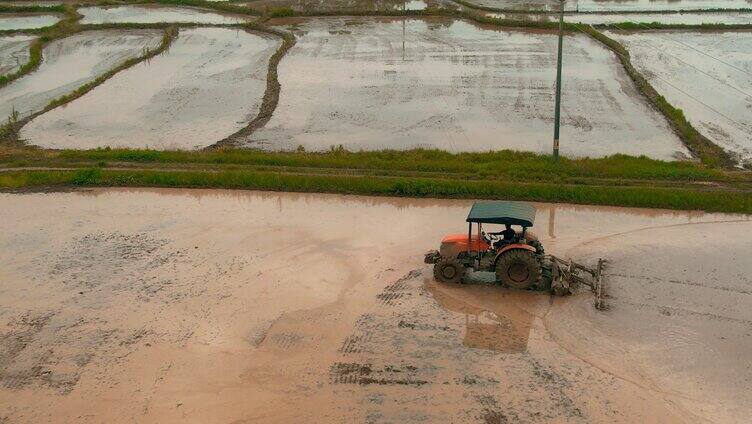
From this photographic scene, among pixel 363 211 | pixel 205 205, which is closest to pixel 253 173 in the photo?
pixel 205 205

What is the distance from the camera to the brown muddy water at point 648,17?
116 ft

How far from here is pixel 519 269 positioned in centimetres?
1201

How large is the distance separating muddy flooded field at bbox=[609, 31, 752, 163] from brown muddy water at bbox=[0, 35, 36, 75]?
23.2m

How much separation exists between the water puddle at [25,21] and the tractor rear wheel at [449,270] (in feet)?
102

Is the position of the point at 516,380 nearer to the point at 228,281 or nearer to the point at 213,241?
the point at 228,281

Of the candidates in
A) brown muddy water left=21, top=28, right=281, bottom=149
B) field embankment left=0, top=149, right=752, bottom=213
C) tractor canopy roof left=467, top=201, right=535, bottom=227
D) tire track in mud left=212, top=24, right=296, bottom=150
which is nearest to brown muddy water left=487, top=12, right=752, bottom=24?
tire track in mud left=212, top=24, right=296, bottom=150

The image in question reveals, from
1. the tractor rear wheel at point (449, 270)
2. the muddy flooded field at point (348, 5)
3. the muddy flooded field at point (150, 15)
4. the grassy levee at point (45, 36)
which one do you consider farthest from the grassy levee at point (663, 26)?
the tractor rear wheel at point (449, 270)

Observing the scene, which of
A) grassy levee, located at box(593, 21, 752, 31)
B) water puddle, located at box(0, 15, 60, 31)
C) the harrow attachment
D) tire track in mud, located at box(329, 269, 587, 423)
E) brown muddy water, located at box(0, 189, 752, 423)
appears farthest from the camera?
water puddle, located at box(0, 15, 60, 31)

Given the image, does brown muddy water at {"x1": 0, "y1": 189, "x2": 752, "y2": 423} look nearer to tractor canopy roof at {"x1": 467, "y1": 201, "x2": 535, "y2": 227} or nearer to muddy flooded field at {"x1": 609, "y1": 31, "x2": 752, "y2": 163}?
tractor canopy roof at {"x1": 467, "y1": 201, "x2": 535, "y2": 227}

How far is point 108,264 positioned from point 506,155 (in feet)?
31.6

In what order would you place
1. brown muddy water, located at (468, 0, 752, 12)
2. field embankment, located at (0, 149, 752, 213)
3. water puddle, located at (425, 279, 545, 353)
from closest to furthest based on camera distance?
water puddle, located at (425, 279, 545, 353) < field embankment, located at (0, 149, 752, 213) < brown muddy water, located at (468, 0, 752, 12)

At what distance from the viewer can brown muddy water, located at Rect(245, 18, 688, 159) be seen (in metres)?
20.2

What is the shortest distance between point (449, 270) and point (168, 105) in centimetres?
1418

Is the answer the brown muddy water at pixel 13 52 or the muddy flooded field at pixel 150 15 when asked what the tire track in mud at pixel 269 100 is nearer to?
the muddy flooded field at pixel 150 15
